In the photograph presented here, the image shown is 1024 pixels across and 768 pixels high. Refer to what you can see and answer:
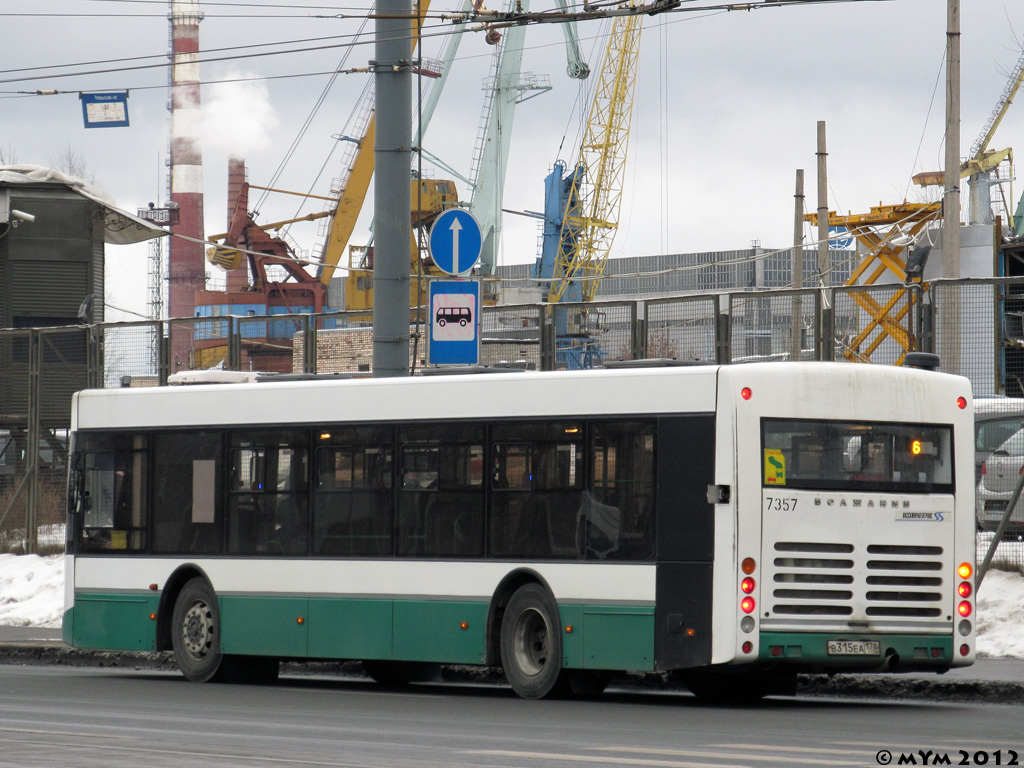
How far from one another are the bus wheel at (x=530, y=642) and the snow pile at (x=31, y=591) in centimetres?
1098

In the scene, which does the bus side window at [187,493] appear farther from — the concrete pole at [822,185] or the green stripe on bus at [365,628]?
the concrete pole at [822,185]

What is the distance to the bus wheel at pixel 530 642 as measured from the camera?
1362 cm

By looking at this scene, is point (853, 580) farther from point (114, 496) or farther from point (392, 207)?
point (114, 496)

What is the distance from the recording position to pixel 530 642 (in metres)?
13.9

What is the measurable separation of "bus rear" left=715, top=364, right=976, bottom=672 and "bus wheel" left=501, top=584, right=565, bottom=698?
1.68 m

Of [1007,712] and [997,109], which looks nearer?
[1007,712]

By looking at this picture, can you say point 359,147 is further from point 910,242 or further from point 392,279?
point 392,279

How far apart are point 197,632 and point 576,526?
469 cm

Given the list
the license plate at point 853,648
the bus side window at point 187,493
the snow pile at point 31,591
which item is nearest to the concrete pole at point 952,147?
the snow pile at point 31,591

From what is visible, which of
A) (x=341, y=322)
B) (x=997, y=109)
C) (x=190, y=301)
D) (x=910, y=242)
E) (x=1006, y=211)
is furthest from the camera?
(x=190, y=301)

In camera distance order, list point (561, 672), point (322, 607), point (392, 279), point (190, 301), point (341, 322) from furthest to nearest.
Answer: point (190, 301) → point (341, 322) → point (392, 279) → point (322, 607) → point (561, 672)

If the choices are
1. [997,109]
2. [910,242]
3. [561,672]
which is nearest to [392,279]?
[561,672]

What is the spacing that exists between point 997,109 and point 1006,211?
802 cm

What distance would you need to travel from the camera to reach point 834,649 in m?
12.6
